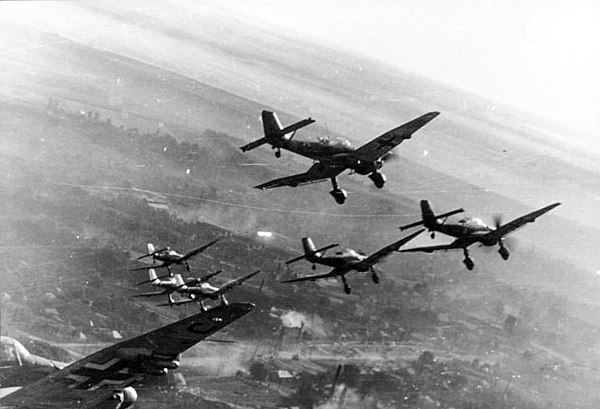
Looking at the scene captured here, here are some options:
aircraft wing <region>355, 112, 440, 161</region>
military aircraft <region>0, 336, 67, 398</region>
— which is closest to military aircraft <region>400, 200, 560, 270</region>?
aircraft wing <region>355, 112, 440, 161</region>

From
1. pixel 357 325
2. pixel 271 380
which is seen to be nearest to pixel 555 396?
pixel 357 325

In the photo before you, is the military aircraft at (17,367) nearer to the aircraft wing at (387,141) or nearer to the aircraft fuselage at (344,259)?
the aircraft wing at (387,141)

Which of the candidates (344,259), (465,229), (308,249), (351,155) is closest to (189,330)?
(351,155)

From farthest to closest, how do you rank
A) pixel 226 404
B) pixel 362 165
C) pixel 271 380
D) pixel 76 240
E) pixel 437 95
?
pixel 76 240 < pixel 437 95 < pixel 271 380 < pixel 226 404 < pixel 362 165

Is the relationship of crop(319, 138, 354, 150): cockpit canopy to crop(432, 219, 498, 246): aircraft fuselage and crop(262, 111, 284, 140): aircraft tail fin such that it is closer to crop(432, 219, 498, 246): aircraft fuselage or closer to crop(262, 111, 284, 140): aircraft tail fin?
crop(262, 111, 284, 140): aircraft tail fin

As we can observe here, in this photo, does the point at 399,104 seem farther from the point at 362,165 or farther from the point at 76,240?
the point at 362,165

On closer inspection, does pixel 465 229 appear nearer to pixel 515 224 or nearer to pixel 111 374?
pixel 515 224
